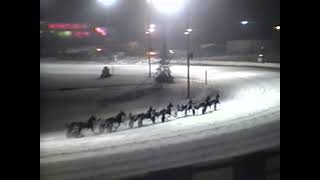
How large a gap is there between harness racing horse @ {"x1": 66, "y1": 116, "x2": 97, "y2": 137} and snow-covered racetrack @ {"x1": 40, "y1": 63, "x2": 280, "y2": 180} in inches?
3.0

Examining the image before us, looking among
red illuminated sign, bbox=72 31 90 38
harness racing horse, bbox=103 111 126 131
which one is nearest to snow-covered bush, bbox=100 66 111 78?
harness racing horse, bbox=103 111 126 131

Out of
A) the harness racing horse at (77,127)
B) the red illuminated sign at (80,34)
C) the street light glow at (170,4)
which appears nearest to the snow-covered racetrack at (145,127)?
the harness racing horse at (77,127)

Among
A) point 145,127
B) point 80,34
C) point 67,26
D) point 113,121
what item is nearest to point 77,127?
point 113,121

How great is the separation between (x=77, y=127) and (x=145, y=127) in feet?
2.96

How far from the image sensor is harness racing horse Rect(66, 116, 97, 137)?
4330mm

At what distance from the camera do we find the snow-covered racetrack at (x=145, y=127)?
3.99 m

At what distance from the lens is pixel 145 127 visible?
4.91 metres

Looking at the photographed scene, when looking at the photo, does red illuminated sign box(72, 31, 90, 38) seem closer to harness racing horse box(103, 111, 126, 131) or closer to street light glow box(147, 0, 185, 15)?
street light glow box(147, 0, 185, 15)

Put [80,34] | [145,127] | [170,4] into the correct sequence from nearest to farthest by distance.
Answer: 1. [170,4]
2. [80,34]
3. [145,127]

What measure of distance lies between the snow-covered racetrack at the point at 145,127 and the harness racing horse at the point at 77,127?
0.08 meters

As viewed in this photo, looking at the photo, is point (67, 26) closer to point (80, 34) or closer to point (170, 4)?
point (80, 34)

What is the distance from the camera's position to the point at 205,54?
213 inches
